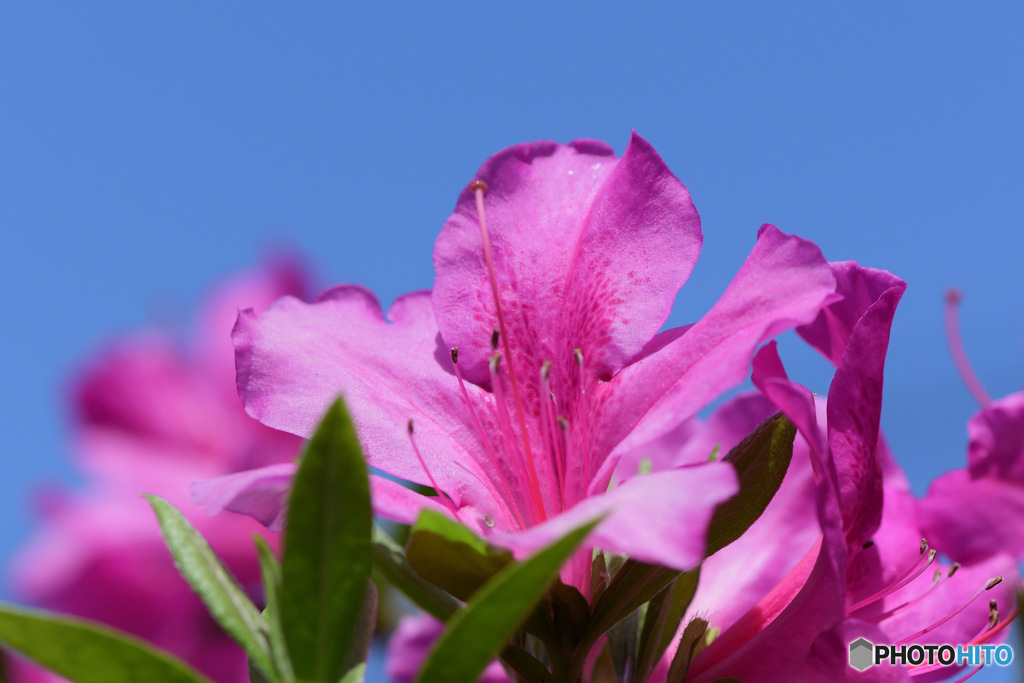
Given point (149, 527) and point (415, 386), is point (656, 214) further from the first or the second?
point (149, 527)

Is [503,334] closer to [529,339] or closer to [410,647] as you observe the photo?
[529,339]

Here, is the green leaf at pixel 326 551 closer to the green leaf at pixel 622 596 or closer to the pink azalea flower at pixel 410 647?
the green leaf at pixel 622 596

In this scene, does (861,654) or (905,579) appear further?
(905,579)

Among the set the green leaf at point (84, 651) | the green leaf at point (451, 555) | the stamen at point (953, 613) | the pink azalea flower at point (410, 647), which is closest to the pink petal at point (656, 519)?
the green leaf at point (451, 555)

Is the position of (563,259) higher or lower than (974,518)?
higher

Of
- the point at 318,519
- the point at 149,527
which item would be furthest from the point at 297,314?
the point at 149,527

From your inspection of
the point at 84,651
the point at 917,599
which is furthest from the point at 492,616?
the point at 917,599
